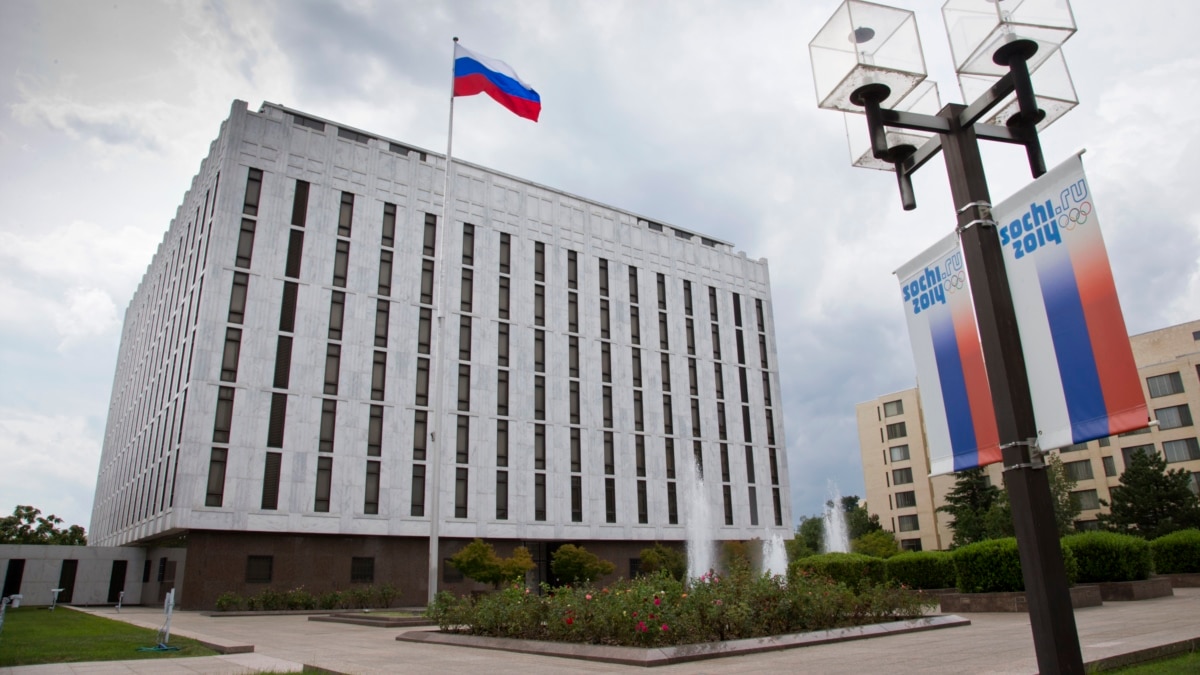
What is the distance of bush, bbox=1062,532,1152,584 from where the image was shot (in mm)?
19828

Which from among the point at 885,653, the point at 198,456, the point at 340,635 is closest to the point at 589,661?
the point at 885,653

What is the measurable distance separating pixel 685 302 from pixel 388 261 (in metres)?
22.8

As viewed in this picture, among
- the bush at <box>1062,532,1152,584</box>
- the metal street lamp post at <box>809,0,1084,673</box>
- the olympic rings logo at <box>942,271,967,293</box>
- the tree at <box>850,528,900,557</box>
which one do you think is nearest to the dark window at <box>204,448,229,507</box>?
the bush at <box>1062,532,1152,584</box>

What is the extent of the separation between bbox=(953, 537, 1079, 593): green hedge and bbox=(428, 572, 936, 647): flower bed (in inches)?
157

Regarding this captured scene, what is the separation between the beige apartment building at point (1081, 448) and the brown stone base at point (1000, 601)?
3769 centimetres

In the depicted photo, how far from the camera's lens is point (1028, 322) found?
4.99 m

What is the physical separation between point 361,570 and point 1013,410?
41268mm

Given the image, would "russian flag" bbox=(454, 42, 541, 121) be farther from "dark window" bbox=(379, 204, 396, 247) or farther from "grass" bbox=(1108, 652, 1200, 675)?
"grass" bbox=(1108, 652, 1200, 675)

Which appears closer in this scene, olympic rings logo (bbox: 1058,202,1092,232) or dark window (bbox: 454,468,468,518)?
olympic rings logo (bbox: 1058,202,1092,232)

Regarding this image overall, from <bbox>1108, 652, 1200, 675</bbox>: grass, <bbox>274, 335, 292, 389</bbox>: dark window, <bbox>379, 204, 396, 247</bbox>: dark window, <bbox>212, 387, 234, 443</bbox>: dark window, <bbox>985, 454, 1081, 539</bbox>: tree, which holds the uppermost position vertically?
<bbox>379, 204, 396, 247</bbox>: dark window

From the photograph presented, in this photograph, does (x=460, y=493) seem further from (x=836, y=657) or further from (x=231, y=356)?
(x=836, y=657)

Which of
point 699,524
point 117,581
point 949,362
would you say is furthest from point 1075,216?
point 117,581

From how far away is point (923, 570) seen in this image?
26.0 m

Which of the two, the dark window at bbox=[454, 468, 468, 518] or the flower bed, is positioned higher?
the dark window at bbox=[454, 468, 468, 518]
